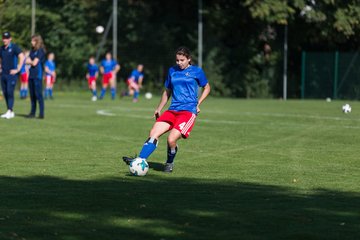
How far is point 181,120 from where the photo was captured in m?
14.1

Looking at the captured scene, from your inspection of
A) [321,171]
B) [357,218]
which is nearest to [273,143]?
[321,171]

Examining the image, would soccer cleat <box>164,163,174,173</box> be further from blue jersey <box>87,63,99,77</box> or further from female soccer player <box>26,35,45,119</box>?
blue jersey <box>87,63,99,77</box>

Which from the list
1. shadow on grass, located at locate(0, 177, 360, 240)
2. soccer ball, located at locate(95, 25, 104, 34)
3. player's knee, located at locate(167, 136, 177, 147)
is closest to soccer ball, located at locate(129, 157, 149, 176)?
shadow on grass, located at locate(0, 177, 360, 240)

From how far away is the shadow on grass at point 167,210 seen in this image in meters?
8.80

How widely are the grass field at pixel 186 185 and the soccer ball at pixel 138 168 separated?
0.13m

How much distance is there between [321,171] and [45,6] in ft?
133

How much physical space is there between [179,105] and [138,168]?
141 cm

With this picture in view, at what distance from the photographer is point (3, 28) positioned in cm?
4997

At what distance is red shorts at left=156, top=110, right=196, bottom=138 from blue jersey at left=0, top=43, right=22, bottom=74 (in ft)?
37.4

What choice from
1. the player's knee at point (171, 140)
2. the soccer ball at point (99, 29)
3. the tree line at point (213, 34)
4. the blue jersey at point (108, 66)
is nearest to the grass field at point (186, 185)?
the player's knee at point (171, 140)

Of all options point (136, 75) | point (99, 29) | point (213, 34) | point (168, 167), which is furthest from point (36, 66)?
point (99, 29)

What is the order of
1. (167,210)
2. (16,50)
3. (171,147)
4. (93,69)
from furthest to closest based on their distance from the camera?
(93,69)
(16,50)
(171,147)
(167,210)

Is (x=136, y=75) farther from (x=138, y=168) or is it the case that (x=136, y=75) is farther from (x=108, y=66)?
(x=138, y=168)

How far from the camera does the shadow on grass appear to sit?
8797 mm
